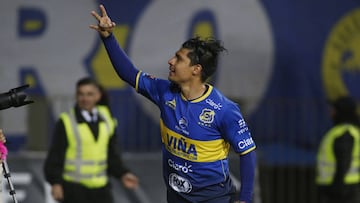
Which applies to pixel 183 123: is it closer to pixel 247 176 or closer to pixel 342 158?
pixel 247 176

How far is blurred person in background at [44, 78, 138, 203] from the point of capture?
9664 millimetres

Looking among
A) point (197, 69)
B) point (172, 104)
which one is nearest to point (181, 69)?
point (197, 69)

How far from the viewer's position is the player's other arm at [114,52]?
294 inches

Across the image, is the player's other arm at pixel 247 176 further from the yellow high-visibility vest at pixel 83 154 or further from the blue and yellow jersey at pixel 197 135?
the yellow high-visibility vest at pixel 83 154

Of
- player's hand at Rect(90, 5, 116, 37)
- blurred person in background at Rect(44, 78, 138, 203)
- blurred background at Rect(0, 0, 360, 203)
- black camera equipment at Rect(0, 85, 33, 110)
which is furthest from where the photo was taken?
blurred background at Rect(0, 0, 360, 203)

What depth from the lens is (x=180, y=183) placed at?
7703mm


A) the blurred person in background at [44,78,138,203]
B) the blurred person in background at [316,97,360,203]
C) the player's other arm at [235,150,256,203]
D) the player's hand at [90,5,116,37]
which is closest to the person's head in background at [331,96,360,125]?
the blurred person in background at [316,97,360,203]

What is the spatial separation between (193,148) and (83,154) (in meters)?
2.30

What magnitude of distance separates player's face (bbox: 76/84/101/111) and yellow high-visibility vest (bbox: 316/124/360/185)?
2.43 meters

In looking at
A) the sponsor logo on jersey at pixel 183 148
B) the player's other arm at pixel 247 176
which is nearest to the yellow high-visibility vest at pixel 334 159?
the player's other arm at pixel 247 176

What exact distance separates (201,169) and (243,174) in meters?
0.29

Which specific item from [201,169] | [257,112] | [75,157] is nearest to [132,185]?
[75,157]

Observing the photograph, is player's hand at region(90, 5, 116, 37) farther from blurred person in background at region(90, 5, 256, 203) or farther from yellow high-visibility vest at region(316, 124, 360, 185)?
yellow high-visibility vest at region(316, 124, 360, 185)

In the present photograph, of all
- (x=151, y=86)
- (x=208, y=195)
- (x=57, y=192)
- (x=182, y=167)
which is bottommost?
(x=57, y=192)
